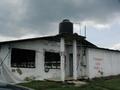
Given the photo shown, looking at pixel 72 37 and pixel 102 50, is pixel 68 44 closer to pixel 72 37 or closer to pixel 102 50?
pixel 72 37

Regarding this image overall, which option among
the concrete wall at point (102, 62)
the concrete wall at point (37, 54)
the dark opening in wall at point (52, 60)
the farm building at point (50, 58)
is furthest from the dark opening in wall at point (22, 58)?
the concrete wall at point (102, 62)

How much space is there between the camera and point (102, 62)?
2875 centimetres

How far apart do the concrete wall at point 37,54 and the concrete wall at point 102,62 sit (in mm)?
3069

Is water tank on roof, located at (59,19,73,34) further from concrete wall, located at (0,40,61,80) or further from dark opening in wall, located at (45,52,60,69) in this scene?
dark opening in wall, located at (45,52,60,69)

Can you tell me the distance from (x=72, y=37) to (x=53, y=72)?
3073 millimetres

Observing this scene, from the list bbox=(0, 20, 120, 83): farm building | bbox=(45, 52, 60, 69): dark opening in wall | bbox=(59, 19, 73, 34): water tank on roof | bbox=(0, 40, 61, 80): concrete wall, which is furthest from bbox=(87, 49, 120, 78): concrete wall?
bbox=(59, 19, 73, 34): water tank on roof

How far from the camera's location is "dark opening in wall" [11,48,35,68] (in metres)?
22.8

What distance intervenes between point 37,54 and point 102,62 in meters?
7.10

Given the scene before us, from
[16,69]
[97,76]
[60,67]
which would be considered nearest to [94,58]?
[97,76]

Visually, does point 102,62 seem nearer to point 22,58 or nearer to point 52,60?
point 52,60

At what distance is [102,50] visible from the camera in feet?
94.4

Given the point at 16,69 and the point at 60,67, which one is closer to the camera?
the point at 16,69

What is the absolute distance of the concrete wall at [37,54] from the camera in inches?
896

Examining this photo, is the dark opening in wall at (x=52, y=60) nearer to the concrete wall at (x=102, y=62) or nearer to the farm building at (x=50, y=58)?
the farm building at (x=50, y=58)
